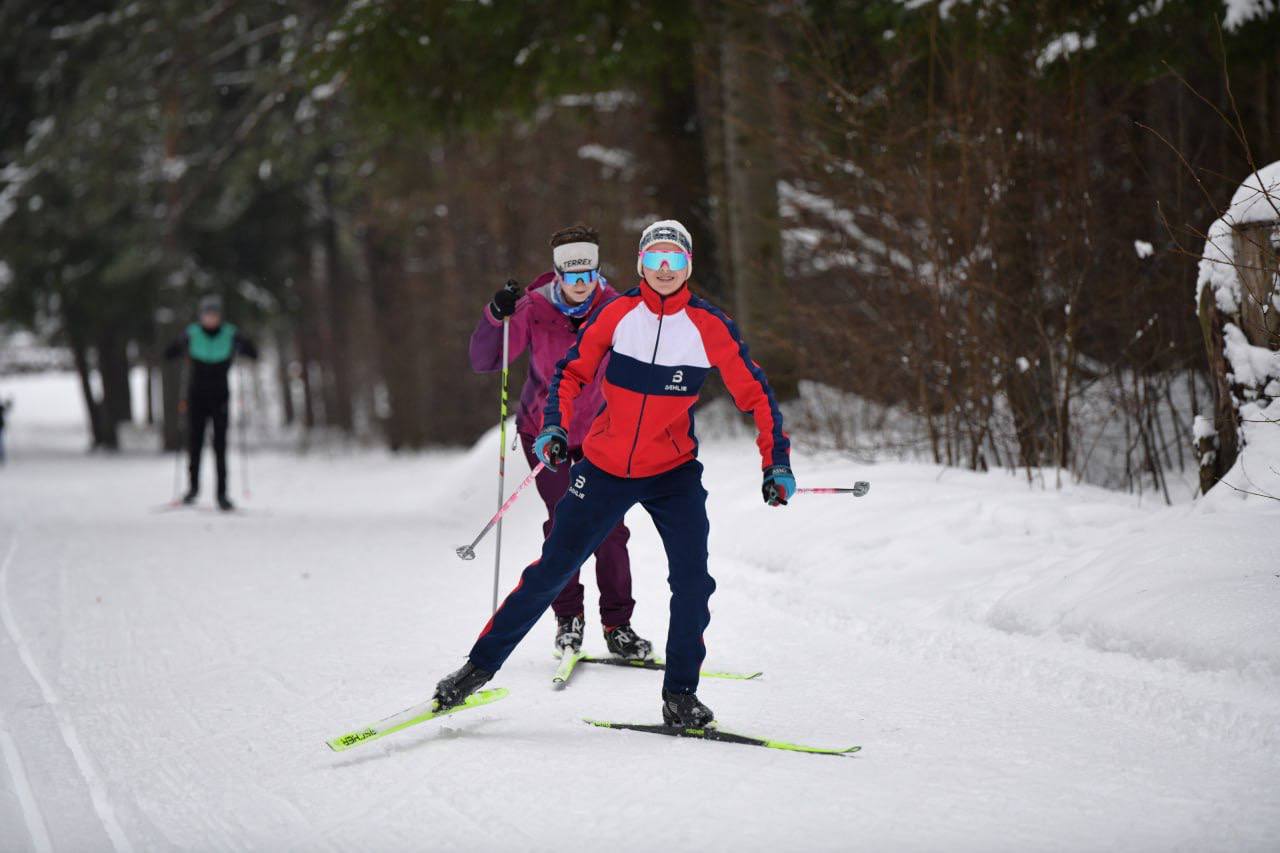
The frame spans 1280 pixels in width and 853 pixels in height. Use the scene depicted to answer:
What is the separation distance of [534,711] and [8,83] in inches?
1108

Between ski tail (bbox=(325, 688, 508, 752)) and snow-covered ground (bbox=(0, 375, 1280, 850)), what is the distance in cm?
7

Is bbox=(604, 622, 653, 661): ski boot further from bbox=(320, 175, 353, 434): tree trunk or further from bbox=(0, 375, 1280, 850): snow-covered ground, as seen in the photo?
bbox=(320, 175, 353, 434): tree trunk

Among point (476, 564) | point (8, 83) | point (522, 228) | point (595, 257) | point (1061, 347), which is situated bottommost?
point (476, 564)

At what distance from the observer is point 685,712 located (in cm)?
462

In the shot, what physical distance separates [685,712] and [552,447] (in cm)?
113

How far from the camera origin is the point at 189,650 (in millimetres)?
6406

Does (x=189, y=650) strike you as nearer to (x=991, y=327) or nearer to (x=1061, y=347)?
(x=991, y=327)

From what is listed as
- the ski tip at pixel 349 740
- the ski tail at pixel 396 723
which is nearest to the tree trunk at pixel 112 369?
the ski tail at pixel 396 723

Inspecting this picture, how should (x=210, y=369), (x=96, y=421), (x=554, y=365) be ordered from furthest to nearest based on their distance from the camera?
1. (x=96, y=421)
2. (x=210, y=369)
3. (x=554, y=365)

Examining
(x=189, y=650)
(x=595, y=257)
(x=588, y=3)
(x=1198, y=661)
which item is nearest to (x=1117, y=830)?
(x=1198, y=661)

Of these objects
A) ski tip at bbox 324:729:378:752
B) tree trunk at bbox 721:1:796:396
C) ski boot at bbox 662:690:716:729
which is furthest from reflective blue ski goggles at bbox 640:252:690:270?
tree trunk at bbox 721:1:796:396

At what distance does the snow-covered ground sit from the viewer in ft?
12.2

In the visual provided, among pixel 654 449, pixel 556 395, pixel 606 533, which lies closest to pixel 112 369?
pixel 556 395

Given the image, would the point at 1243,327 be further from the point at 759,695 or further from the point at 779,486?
the point at 759,695
